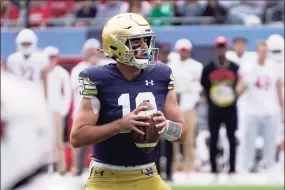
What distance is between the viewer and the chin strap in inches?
191

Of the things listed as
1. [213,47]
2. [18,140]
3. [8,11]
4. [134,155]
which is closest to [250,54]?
[213,47]

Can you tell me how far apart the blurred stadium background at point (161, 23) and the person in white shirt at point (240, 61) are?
0.42 metres

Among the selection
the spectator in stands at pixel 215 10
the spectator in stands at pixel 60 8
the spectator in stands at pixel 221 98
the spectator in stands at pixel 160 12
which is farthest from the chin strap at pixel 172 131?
the spectator in stands at pixel 60 8

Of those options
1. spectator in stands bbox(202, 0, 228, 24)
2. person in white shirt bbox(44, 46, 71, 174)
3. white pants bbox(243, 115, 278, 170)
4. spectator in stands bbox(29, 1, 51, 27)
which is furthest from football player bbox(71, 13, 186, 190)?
spectator in stands bbox(29, 1, 51, 27)

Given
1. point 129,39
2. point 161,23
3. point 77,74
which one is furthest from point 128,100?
point 161,23

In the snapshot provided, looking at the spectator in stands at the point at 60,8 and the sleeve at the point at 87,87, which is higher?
the spectator in stands at the point at 60,8

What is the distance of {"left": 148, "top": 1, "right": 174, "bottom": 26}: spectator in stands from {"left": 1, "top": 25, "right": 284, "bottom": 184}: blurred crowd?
5.63ft

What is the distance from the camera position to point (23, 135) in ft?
9.23

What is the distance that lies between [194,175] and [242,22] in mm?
3004

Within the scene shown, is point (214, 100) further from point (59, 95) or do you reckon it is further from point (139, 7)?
point (139, 7)

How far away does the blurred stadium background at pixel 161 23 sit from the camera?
41.7ft

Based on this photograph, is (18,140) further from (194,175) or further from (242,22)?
(242,22)

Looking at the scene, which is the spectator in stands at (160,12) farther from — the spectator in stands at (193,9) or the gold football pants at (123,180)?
the gold football pants at (123,180)

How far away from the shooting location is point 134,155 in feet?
16.2
